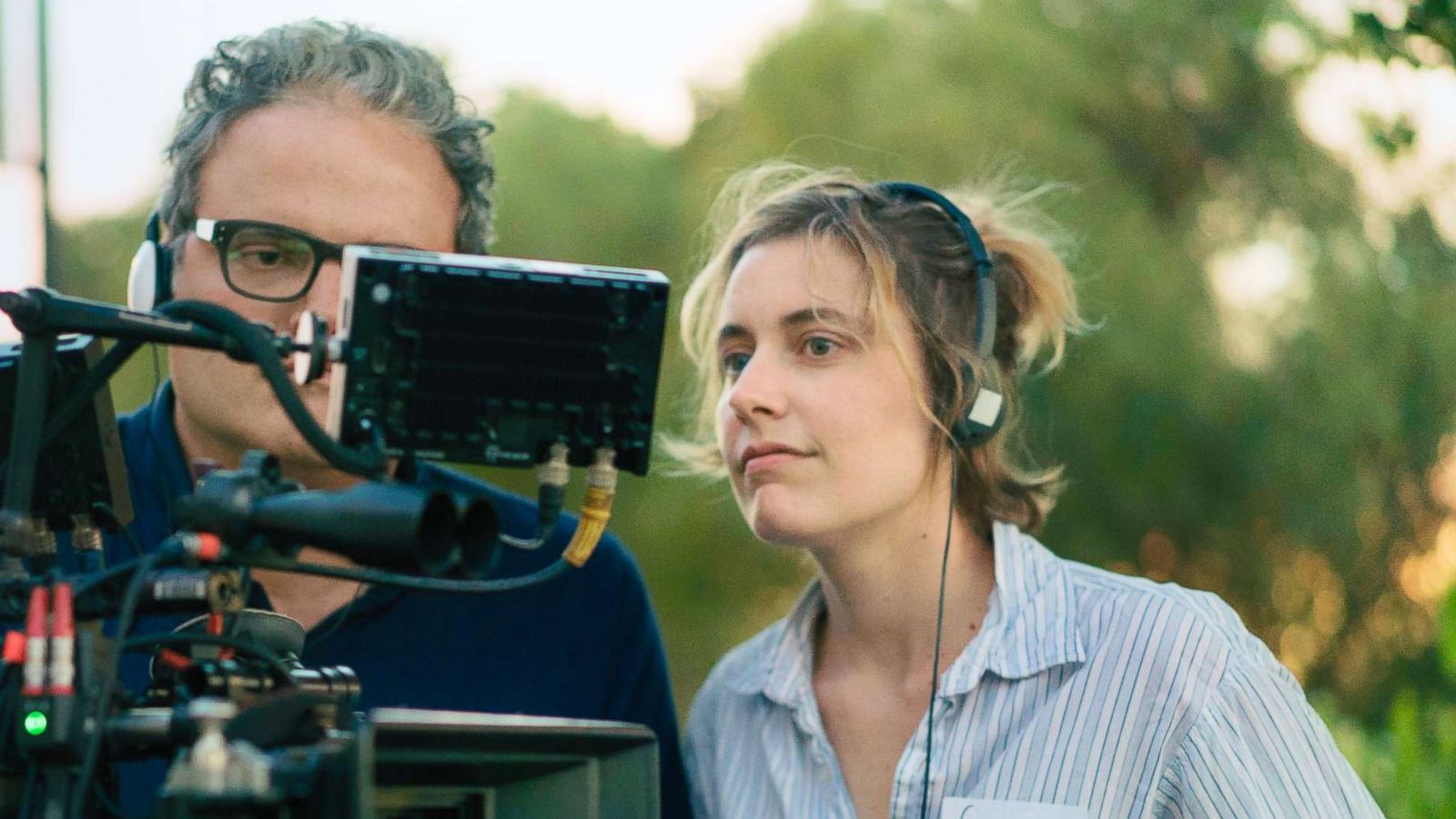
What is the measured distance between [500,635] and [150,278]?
60 cm

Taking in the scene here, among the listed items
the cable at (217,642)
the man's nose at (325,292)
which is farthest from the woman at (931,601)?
the cable at (217,642)

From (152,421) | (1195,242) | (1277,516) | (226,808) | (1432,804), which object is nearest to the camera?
(226,808)

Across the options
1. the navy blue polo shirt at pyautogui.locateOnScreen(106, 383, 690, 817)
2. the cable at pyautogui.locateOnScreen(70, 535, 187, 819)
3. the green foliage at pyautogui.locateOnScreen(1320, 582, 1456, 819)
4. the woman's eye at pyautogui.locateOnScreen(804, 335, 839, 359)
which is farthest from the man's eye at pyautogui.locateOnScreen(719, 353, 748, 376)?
the green foliage at pyautogui.locateOnScreen(1320, 582, 1456, 819)

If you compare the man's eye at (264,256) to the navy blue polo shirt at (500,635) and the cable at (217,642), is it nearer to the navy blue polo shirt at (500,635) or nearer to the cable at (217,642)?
the navy blue polo shirt at (500,635)

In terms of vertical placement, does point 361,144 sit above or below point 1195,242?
below

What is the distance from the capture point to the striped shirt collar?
6.46 feet

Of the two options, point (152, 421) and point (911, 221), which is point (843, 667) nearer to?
point (911, 221)

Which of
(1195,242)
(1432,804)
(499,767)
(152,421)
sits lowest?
(1432,804)

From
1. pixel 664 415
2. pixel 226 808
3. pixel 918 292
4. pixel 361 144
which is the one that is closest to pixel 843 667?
pixel 918 292

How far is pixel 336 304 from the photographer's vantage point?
1.84 m

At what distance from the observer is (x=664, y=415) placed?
7074mm

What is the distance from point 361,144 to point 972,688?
100 centimetres

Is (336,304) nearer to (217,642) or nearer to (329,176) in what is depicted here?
(329,176)

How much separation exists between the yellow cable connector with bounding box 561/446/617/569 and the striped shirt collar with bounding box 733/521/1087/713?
77 centimetres
